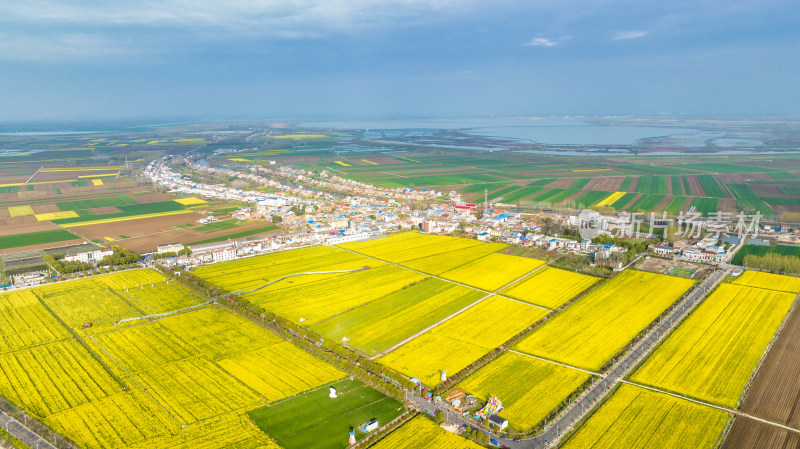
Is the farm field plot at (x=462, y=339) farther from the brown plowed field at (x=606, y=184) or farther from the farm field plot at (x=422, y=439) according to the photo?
the brown plowed field at (x=606, y=184)

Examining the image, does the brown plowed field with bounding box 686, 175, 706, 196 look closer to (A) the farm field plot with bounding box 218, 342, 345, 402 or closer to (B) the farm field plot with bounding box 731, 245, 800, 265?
(B) the farm field plot with bounding box 731, 245, 800, 265

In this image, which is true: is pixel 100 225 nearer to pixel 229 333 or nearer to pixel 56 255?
pixel 56 255

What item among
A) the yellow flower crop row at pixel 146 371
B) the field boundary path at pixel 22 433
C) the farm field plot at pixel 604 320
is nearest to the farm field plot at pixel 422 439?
the yellow flower crop row at pixel 146 371

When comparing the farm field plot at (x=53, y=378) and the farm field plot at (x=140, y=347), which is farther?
the farm field plot at (x=140, y=347)

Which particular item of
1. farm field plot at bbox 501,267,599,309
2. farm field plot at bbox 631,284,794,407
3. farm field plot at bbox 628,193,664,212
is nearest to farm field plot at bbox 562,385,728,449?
farm field plot at bbox 631,284,794,407

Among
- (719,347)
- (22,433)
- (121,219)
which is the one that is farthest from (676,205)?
(121,219)

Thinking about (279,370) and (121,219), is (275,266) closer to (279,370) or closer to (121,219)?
(279,370)
